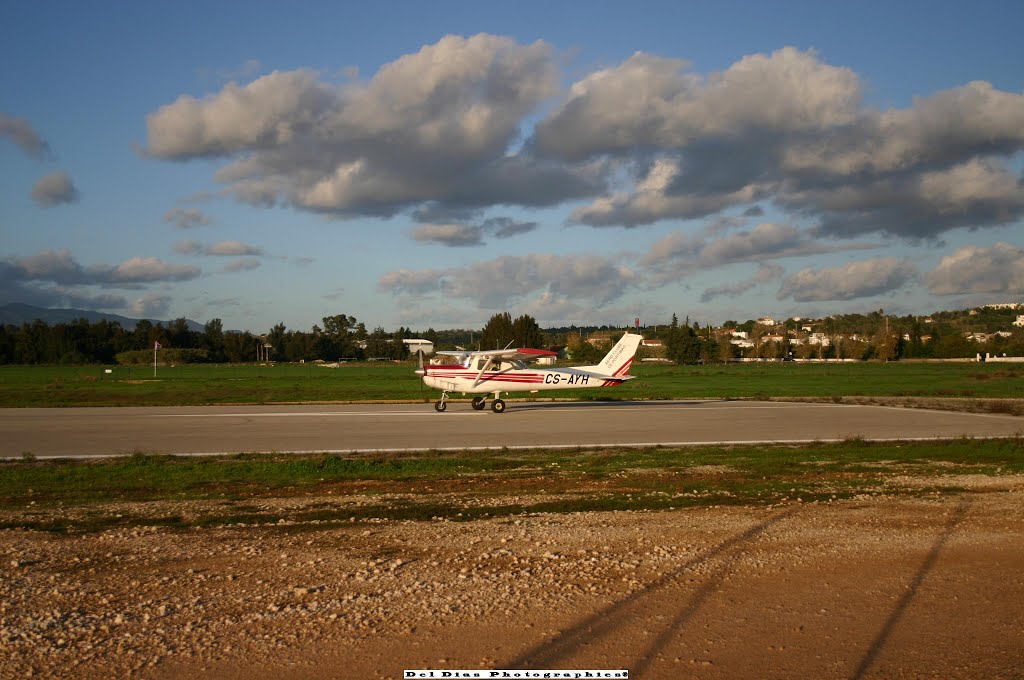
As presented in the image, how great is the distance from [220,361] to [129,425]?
11881 cm

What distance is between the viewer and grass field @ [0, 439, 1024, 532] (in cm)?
1005

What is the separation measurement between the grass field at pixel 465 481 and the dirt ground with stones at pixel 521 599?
1110mm

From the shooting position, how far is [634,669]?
473cm

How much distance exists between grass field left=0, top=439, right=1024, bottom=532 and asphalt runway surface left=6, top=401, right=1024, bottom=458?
2.41m

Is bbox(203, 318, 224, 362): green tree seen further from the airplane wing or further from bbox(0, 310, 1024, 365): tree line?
the airplane wing

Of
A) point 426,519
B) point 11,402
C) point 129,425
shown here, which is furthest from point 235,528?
point 11,402

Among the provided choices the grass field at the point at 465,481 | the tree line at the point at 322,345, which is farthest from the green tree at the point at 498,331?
the grass field at the point at 465,481

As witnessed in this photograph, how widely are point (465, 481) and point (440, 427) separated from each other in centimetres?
1090

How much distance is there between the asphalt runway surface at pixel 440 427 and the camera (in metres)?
19.6

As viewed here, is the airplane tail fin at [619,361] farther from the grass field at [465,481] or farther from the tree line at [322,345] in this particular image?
the tree line at [322,345]

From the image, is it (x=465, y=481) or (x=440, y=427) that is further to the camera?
(x=440, y=427)

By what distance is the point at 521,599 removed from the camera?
600cm

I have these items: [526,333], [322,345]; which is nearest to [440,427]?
[526,333]

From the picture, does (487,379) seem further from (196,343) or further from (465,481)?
(196,343)
